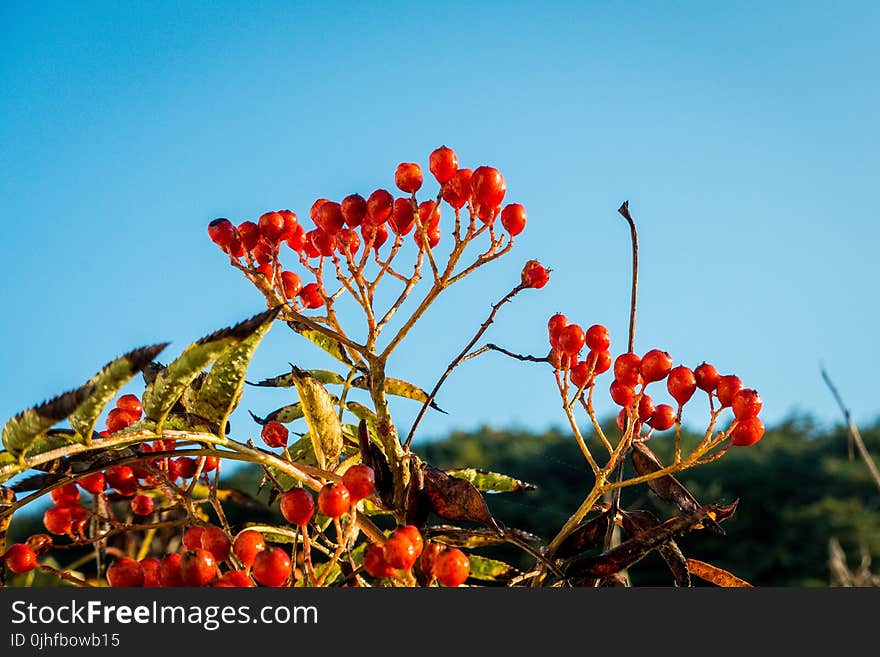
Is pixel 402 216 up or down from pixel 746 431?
up

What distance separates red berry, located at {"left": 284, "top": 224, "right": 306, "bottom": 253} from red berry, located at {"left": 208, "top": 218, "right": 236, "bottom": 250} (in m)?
0.07

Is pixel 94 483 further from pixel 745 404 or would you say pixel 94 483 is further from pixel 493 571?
pixel 745 404

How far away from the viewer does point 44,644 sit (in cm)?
74

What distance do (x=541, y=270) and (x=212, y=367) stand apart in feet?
1.40

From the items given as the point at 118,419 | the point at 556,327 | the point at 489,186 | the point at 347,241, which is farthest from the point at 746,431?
the point at 118,419

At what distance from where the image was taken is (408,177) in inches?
42.7

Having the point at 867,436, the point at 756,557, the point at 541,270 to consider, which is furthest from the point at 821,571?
the point at 541,270

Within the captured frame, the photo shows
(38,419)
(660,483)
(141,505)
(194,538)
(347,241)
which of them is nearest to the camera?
(38,419)

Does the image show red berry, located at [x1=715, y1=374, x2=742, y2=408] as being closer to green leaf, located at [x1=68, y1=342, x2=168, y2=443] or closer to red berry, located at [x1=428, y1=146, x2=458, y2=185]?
red berry, located at [x1=428, y1=146, x2=458, y2=185]

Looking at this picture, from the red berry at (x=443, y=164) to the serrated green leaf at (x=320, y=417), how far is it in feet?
1.07

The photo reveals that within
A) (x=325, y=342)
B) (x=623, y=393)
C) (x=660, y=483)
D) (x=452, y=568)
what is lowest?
(x=452, y=568)

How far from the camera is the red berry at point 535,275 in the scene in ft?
3.55

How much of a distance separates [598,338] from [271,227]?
0.42 m

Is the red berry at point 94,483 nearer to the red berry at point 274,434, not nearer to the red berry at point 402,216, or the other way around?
the red berry at point 274,434
